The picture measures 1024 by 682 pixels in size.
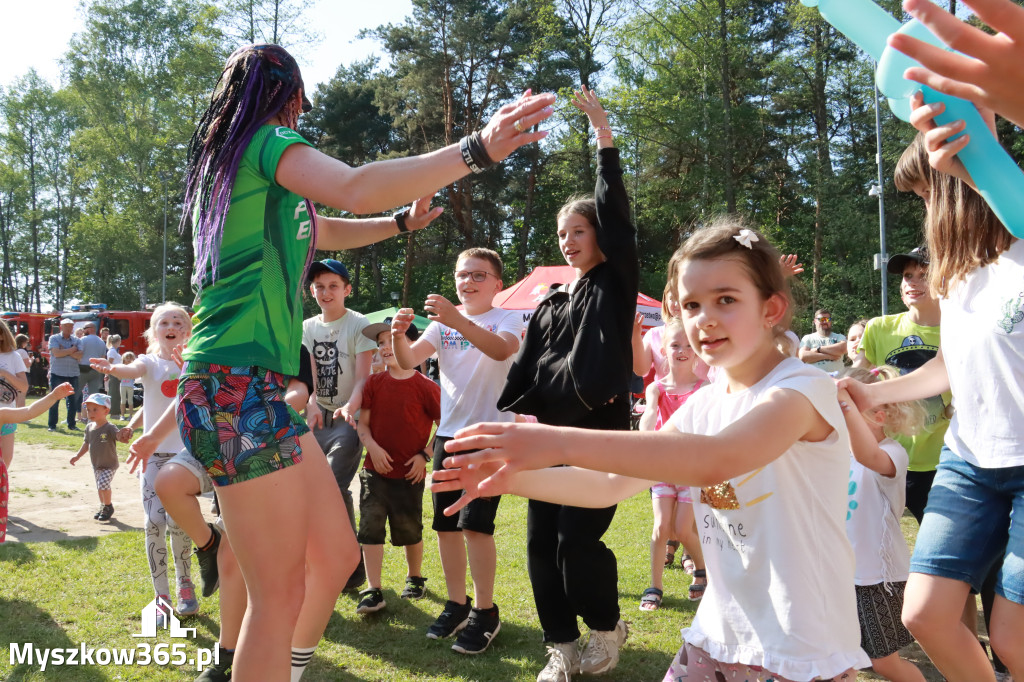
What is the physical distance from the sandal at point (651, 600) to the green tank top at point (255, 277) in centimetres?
327

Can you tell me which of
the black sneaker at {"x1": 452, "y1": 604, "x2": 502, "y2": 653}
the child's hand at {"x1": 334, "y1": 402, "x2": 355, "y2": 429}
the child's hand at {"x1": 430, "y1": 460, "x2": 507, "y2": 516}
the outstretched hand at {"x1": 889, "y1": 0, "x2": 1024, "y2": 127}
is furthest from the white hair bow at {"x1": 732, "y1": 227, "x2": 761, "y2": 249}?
the child's hand at {"x1": 334, "y1": 402, "x2": 355, "y2": 429}

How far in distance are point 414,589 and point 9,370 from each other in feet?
17.0

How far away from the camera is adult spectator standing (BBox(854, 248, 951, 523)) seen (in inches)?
162

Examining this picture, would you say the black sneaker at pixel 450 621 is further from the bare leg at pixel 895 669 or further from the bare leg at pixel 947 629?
the bare leg at pixel 947 629

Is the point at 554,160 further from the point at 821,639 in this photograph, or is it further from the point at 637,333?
the point at 821,639

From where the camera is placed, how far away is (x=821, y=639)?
2.05 meters

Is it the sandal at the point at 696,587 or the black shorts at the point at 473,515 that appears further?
the sandal at the point at 696,587

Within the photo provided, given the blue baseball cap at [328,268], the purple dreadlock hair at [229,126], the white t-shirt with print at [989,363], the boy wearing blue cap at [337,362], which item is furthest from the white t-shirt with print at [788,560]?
the blue baseball cap at [328,268]

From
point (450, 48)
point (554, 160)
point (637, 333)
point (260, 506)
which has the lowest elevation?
point (260, 506)

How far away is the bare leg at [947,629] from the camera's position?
259 cm

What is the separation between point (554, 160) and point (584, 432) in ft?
113

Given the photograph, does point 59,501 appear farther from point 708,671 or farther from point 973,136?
point 973,136

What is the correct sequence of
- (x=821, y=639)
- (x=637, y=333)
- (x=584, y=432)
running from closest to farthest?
1. (x=584, y=432)
2. (x=821, y=639)
3. (x=637, y=333)

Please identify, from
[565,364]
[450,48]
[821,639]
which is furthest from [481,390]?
[450,48]
